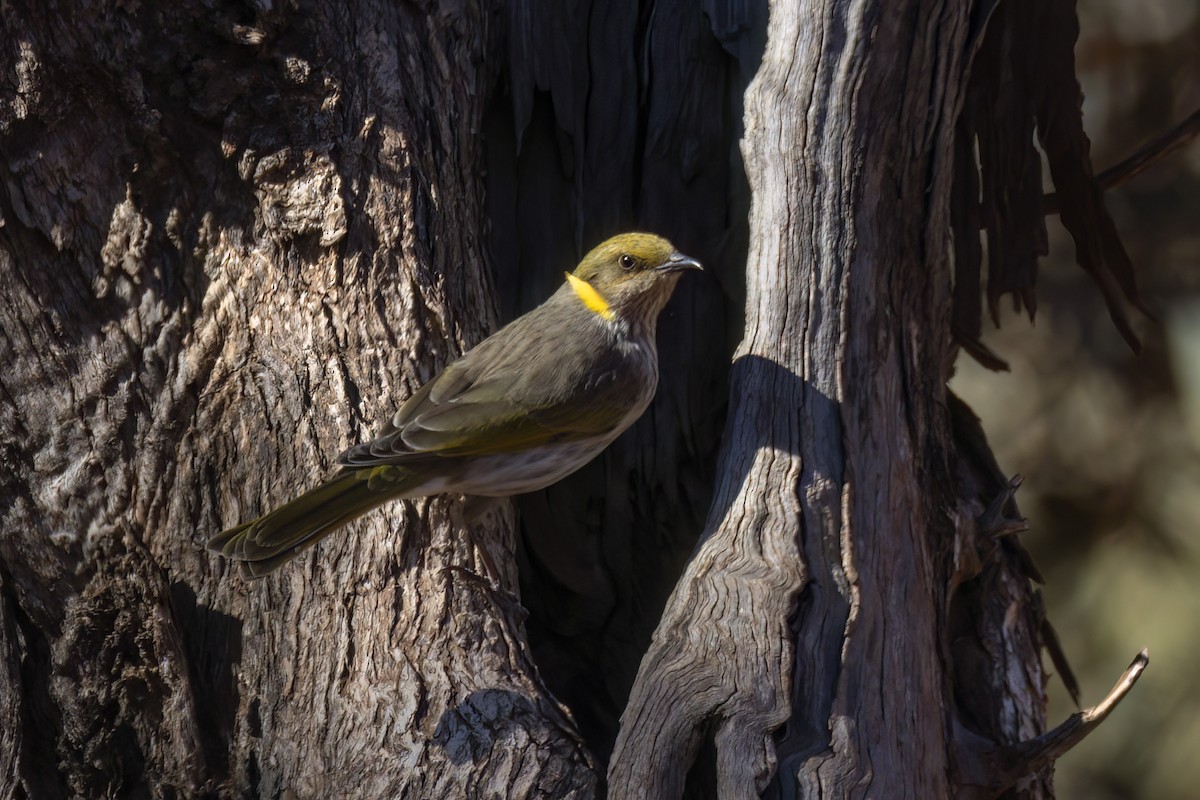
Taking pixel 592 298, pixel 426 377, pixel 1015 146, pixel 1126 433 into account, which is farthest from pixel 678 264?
pixel 1126 433

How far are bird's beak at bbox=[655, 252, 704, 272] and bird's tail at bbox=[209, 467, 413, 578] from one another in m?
1.26

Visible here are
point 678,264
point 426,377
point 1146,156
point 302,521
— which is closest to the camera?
point 302,521

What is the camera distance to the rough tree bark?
3.31m

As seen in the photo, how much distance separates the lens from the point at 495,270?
4.60m

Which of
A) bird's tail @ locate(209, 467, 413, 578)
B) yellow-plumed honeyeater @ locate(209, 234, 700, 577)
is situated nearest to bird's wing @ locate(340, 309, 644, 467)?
yellow-plumed honeyeater @ locate(209, 234, 700, 577)

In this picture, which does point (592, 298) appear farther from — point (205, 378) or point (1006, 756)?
point (1006, 756)

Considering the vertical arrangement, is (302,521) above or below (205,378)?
below

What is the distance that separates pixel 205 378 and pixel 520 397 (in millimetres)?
1003

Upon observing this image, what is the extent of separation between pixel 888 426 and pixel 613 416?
909mm

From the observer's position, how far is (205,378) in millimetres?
3770

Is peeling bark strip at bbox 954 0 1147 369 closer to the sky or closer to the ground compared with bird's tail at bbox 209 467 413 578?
closer to the sky

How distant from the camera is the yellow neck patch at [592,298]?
438cm

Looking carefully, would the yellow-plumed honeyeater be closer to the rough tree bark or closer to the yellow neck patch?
the yellow neck patch

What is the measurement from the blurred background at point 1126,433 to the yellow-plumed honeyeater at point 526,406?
3.50 meters
